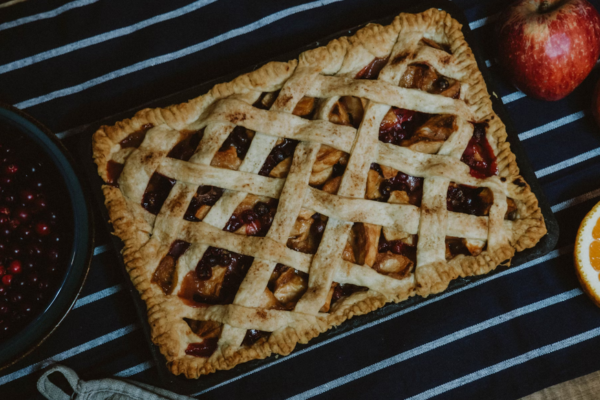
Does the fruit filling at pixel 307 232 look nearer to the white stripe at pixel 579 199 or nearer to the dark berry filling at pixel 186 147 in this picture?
the dark berry filling at pixel 186 147

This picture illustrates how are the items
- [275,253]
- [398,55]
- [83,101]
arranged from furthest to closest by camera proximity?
[83,101], [398,55], [275,253]

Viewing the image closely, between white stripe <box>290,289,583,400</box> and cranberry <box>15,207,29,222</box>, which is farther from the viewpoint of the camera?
white stripe <box>290,289,583,400</box>

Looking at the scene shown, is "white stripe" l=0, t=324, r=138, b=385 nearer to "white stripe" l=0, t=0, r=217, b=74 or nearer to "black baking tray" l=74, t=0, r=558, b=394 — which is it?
"black baking tray" l=74, t=0, r=558, b=394

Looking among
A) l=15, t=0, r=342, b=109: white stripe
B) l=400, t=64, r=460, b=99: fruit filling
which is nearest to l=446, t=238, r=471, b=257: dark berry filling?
l=400, t=64, r=460, b=99: fruit filling

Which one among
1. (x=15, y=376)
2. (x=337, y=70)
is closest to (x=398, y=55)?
(x=337, y=70)

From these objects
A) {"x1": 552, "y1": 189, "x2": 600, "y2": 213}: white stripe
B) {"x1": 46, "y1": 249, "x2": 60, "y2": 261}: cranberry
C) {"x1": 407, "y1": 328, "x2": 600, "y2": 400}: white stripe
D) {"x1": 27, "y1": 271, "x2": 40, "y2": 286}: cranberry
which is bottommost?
{"x1": 407, "y1": 328, "x2": 600, "y2": 400}: white stripe

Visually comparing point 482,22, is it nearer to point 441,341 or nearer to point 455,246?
point 455,246

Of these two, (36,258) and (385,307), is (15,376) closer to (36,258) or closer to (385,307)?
(36,258)

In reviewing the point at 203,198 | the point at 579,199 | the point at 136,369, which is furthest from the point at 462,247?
the point at 136,369
